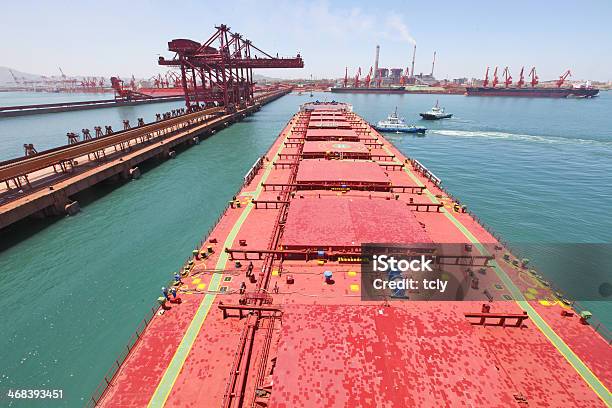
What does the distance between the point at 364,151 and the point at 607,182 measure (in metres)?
40.7

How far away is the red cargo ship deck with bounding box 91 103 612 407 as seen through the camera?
9164mm

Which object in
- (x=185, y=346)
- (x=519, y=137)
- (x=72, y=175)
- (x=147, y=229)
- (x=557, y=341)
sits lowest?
(x=147, y=229)

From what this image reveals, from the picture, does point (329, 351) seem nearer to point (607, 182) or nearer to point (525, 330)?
point (525, 330)

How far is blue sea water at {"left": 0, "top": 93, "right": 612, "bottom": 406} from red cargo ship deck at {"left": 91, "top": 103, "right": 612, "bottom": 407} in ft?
17.4

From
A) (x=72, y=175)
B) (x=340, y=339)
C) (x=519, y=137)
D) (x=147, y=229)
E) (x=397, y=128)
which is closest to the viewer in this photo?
(x=340, y=339)

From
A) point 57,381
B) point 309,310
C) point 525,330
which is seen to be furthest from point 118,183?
point 525,330

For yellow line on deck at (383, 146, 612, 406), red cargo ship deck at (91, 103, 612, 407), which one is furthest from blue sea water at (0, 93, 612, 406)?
yellow line on deck at (383, 146, 612, 406)

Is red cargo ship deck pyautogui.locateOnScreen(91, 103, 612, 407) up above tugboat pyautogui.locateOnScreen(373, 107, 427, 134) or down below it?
below

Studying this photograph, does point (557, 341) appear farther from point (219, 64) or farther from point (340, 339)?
point (219, 64)

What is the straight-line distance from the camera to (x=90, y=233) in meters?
27.2

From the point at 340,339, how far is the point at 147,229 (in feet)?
82.2

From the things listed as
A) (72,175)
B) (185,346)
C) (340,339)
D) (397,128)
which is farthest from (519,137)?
(72,175)

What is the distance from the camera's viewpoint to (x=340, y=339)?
1054 centimetres

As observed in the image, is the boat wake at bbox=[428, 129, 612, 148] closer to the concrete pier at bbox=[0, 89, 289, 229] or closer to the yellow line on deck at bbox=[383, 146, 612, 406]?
the yellow line on deck at bbox=[383, 146, 612, 406]
